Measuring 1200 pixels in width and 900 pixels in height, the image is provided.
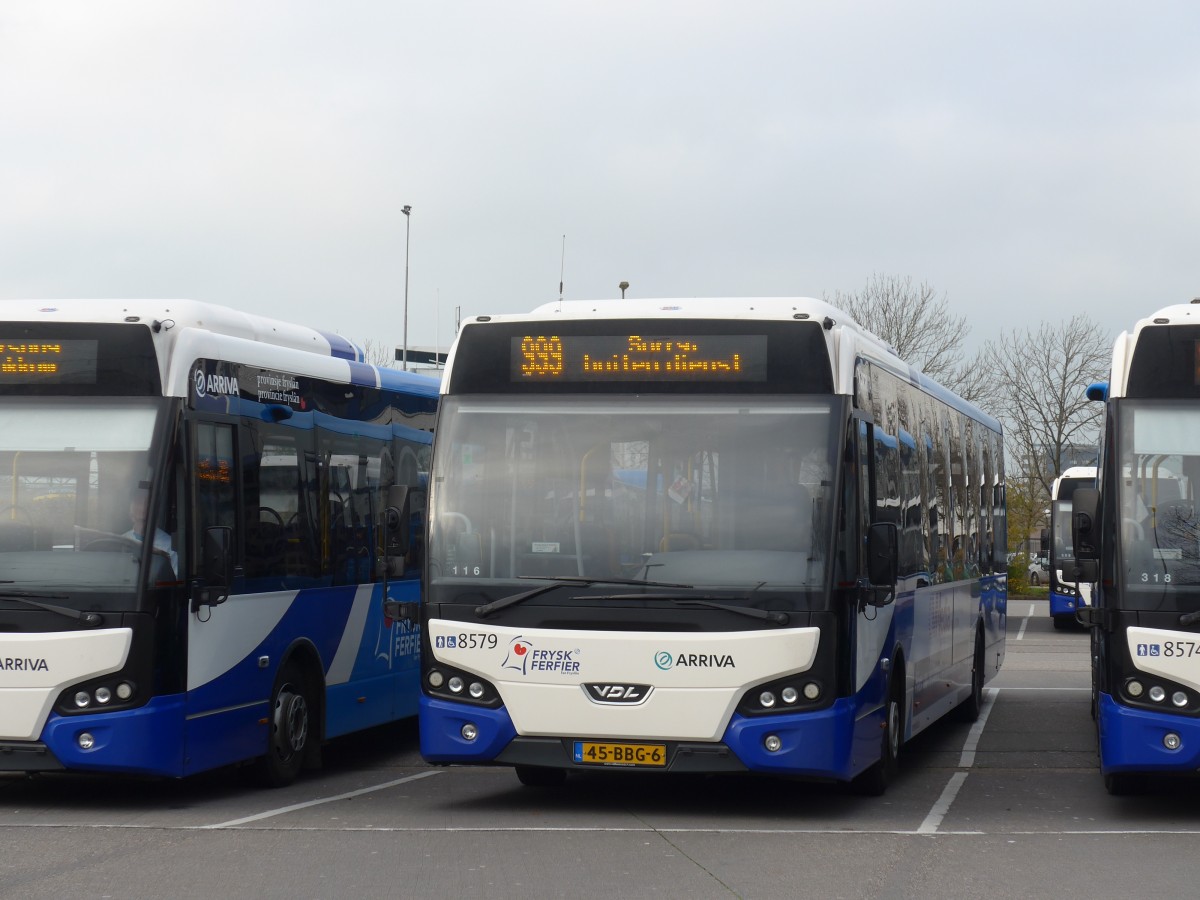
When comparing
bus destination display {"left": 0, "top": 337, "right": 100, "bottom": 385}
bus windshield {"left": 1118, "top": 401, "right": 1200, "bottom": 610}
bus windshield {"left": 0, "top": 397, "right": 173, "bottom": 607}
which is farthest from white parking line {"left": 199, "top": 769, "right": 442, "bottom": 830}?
bus windshield {"left": 1118, "top": 401, "right": 1200, "bottom": 610}

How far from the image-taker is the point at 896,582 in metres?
11.8

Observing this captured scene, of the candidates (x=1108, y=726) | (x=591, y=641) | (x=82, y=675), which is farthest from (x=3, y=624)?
(x=1108, y=726)

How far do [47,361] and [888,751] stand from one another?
5.98m

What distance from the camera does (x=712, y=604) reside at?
9.99 metres

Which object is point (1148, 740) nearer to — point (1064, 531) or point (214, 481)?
point (214, 481)

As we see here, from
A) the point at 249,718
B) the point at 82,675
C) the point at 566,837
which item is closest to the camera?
the point at 566,837

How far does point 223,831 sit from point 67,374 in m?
3.00

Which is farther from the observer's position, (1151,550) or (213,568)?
(213,568)

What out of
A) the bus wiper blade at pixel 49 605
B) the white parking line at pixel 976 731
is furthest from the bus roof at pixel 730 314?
the white parking line at pixel 976 731

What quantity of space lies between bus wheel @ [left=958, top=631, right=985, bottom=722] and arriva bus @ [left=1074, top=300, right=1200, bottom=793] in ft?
22.1

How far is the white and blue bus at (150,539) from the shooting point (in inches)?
409

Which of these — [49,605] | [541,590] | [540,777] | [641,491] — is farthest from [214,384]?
[540,777]

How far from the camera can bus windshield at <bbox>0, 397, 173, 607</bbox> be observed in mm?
10445

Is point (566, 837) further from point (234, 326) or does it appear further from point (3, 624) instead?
point (234, 326)
